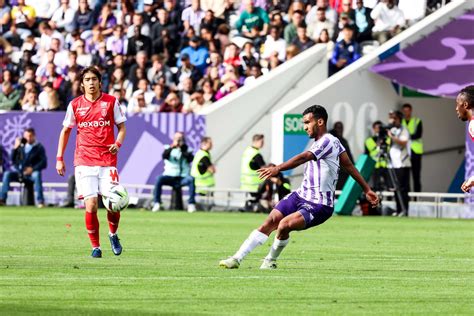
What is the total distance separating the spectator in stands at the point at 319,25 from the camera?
35.3 m

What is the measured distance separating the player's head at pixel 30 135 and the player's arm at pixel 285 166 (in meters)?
20.1

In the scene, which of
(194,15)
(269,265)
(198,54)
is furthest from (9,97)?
(269,265)

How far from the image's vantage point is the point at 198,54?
36.8 meters

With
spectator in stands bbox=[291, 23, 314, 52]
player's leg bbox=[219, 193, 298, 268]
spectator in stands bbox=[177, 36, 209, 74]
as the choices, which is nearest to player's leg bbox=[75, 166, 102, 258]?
player's leg bbox=[219, 193, 298, 268]

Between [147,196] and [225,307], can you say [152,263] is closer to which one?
[225,307]

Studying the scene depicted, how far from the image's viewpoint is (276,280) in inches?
574

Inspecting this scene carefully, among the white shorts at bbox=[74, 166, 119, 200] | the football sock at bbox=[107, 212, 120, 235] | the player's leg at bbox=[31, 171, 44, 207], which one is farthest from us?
the player's leg at bbox=[31, 171, 44, 207]

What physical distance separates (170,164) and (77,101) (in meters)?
15.5

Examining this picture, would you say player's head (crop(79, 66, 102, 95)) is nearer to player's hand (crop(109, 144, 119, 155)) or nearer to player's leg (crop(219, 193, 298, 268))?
player's hand (crop(109, 144, 119, 155))

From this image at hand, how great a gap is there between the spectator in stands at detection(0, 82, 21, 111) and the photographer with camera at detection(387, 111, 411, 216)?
10186mm

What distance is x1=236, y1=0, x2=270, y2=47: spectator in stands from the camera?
120ft

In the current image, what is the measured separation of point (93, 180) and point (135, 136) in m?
17.6

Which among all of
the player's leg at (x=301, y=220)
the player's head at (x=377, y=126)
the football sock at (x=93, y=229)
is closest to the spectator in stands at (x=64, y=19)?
the player's head at (x=377, y=126)

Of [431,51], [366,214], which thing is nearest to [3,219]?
[366,214]
